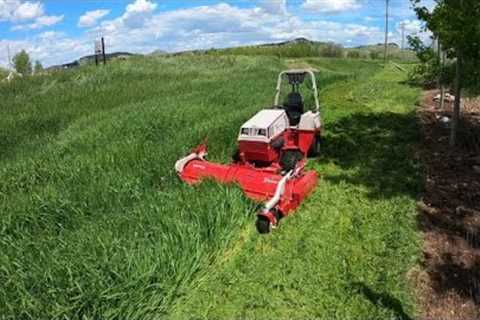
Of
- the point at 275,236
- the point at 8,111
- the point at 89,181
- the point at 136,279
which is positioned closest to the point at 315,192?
the point at 275,236

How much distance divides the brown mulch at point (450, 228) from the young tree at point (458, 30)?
881 millimetres

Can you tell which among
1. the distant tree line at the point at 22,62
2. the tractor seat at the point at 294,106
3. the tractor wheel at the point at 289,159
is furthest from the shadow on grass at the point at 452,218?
the distant tree line at the point at 22,62

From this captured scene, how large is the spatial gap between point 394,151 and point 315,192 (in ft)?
9.07

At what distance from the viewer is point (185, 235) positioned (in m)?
4.86

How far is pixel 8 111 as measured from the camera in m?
15.6

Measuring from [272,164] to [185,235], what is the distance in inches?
103

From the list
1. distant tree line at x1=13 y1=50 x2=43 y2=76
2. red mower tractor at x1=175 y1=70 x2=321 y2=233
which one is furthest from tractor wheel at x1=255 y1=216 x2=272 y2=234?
distant tree line at x1=13 y1=50 x2=43 y2=76

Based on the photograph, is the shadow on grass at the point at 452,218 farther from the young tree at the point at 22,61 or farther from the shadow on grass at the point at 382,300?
the young tree at the point at 22,61

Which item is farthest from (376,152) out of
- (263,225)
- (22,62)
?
(22,62)

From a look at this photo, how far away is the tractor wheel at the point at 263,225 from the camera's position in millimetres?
5762

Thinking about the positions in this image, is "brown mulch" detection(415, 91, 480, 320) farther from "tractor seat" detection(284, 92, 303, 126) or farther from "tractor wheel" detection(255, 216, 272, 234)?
"tractor seat" detection(284, 92, 303, 126)

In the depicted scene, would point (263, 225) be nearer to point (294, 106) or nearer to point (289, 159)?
point (289, 159)

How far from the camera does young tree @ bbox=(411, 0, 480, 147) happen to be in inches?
314

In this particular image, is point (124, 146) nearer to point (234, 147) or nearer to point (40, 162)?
point (40, 162)
